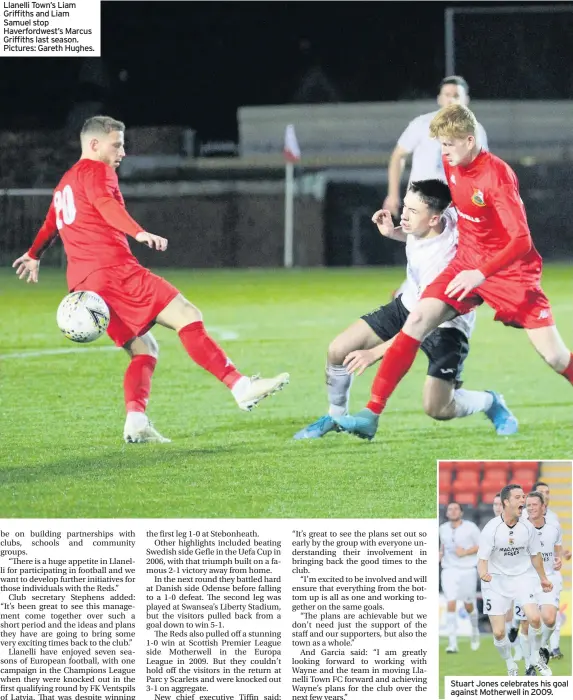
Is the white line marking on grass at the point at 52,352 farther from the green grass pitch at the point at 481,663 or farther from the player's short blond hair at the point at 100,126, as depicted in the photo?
→ the green grass pitch at the point at 481,663

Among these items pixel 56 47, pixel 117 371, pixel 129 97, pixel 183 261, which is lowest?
pixel 117 371

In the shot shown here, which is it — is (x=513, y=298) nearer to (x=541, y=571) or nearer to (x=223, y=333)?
(x=541, y=571)

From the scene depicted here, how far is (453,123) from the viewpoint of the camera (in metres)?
4.49

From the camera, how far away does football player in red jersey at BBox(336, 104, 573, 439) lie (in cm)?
449

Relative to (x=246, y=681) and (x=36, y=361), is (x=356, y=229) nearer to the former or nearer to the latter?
(x=36, y=361)

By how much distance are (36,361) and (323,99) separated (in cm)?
1119

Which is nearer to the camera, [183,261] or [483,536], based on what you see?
[483,536]

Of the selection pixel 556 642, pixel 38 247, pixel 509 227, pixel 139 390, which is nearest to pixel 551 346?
pixel 509 227

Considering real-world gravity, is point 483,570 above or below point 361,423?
below

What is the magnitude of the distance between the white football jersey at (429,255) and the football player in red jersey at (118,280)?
2.54 feet

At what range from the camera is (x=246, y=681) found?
13.6 ft

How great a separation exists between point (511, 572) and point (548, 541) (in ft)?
0.60

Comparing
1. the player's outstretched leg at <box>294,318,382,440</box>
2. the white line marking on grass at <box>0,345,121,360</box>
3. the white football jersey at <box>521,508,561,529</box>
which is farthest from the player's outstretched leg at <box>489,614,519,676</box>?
the white line marking on grass at <box>0,345,121,360</box>

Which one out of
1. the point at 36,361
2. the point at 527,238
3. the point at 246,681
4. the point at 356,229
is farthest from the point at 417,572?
the point at 356,229
